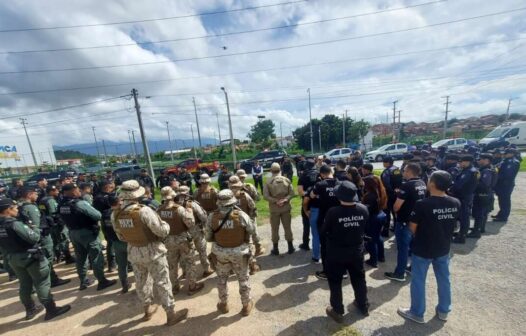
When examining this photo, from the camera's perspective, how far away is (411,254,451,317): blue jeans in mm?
3051

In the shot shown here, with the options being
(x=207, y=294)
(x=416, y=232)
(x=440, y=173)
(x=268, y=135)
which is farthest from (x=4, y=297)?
(x=268, y=135)

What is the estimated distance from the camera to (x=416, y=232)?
3031 mm

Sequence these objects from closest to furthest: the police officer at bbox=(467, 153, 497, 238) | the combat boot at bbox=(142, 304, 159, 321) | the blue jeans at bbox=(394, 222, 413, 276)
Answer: the combat boot at bbox=(142, 304, 159, 321) → the blue jeans at bbox=(394, 222, 413, 276) → the police officer at bbox=(467, 153, 497, 238)

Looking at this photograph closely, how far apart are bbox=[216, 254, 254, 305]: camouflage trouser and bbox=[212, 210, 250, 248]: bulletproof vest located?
0.18 metres

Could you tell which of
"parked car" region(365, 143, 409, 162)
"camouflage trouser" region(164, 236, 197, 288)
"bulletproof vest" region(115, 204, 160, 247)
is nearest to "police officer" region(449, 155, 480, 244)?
"camouflage trouser" region(164, 236, 197, 288)

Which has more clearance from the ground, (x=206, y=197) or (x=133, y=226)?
(x=133, y=226)

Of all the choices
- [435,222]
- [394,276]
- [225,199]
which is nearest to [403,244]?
[394,276]

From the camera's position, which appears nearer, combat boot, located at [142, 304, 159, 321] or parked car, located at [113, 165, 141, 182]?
combat boot, located at [142, 304, 159, 321]

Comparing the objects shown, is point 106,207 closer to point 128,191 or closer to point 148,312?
point 128,191

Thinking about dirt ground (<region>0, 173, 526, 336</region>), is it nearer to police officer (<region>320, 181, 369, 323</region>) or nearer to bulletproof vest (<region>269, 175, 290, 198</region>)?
police officer (<region>320, 181, 369, 323</region>)

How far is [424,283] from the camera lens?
3041 millimetres

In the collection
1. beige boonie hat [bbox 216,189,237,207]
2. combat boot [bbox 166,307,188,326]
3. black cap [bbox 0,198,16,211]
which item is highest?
black cap [bbox 0,198,16,211]

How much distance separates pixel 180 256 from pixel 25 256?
87.7 inches

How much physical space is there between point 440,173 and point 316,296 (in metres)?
2.58
